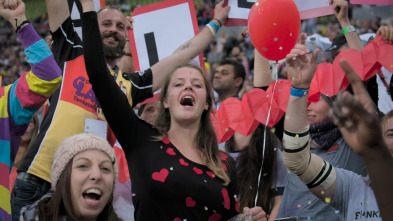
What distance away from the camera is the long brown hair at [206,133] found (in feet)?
7.97

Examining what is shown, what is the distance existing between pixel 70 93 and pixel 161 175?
3.15ft

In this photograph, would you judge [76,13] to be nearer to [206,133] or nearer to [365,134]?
[206,133]

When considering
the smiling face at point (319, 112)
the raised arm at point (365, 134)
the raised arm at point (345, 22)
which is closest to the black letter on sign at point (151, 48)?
the smiling face at point (319, 112)

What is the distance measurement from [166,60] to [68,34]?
1.95 feet

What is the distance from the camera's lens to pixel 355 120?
138 cm

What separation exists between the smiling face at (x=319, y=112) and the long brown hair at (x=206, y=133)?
925 mm

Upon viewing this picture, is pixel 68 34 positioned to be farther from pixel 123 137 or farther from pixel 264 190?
pixel 264 190

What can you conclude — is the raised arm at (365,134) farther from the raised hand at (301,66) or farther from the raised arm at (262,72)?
the raised arm at (262,72)

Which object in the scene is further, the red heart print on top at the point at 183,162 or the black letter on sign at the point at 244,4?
the black letter on sign at the point at 244,4

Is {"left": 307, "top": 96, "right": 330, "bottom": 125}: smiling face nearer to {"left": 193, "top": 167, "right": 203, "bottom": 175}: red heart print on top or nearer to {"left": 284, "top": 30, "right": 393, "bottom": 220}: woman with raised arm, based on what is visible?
{"left": 284, "top": 30, "right": 393, "bottom": 220}: woman with raised arm

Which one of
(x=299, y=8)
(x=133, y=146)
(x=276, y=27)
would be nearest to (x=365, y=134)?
(x=133, y=146)

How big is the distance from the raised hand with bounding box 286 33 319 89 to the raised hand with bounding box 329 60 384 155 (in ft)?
3.00

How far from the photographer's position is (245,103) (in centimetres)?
350

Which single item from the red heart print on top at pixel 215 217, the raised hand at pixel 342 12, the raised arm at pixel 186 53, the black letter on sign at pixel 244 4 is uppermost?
the black letter on sign at pixel 244 4
